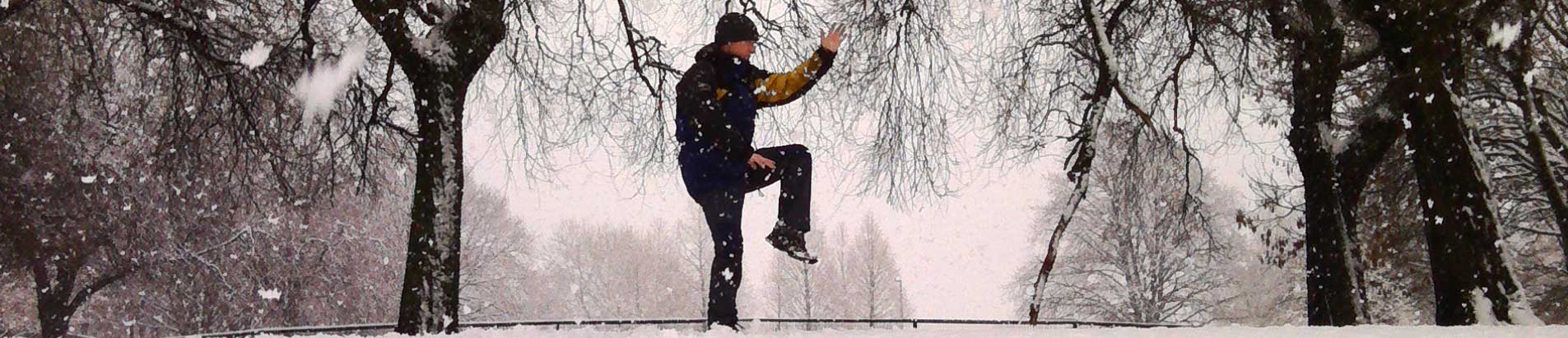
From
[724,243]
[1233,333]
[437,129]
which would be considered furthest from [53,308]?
[1233,333]

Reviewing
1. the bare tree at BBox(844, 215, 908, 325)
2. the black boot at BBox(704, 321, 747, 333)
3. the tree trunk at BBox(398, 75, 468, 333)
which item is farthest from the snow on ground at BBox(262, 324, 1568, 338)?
the bare tree at BBox(844, 215, 908, 325)

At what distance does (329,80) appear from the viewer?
7.58 m

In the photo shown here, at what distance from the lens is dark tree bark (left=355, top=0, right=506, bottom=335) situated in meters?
5.46

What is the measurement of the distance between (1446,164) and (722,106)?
429 cm

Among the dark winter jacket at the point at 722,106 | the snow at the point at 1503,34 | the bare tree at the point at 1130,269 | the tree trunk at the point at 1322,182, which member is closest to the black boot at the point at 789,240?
the dark winter jacket at the point at 722,106

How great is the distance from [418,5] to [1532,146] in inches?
422

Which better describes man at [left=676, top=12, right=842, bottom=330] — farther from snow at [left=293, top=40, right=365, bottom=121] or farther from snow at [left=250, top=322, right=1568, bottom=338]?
snow at [left=293, top=40, right=365, bottom=121]

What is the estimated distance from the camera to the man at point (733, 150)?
392cm

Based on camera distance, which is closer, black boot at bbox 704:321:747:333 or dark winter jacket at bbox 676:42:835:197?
dark winter jacket at bbox 676:42:835:197

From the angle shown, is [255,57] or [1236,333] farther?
[255,57]

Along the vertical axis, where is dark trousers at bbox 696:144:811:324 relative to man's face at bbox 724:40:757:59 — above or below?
below

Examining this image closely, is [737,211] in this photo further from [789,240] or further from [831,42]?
[831,42]

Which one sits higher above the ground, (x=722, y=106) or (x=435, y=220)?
(x=722, y=106)

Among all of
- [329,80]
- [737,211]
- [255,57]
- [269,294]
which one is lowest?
[269,294]
